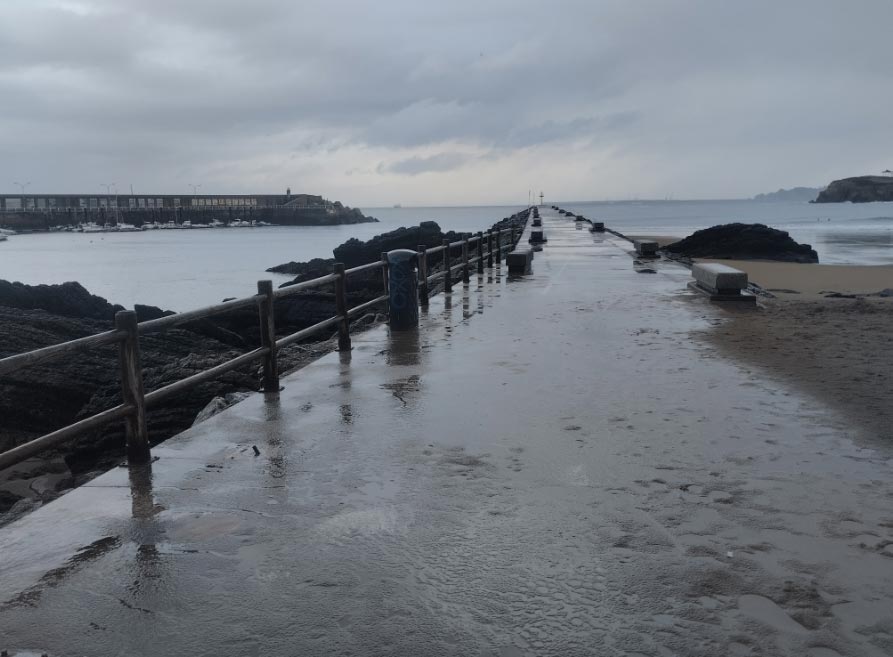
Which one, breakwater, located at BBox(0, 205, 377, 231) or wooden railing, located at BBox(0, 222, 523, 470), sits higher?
breakwater, located at BBox(0, 205, 377, 231)

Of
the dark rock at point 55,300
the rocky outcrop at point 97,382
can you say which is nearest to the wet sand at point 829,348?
the rocky outcrop at point 97,382

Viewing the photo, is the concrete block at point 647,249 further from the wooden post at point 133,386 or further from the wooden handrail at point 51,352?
the wooden handrail at point 51,352

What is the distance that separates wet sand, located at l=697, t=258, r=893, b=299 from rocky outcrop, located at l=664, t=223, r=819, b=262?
313 centimetres

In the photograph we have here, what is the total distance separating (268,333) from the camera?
700 cm

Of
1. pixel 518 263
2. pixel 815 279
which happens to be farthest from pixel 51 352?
pixel 815 279

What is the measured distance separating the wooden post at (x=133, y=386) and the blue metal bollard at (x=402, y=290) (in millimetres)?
5838

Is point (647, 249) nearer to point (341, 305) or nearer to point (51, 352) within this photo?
point (341, 305)

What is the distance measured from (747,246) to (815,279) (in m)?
11.3

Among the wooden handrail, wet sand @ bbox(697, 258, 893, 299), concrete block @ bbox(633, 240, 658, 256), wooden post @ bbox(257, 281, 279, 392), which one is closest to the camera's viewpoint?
the wooden handrail

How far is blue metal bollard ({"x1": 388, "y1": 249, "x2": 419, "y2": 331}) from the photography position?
10.8m

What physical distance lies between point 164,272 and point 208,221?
122038 millimetres

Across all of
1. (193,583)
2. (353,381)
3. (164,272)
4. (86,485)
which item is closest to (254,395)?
(353,381)

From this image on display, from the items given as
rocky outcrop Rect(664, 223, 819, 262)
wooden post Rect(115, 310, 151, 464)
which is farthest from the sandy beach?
rocky outcrop Rect(664, 223, 819, 262)

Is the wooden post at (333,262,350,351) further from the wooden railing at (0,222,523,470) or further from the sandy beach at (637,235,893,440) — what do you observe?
the sandy beach at (637,235,893,440)
